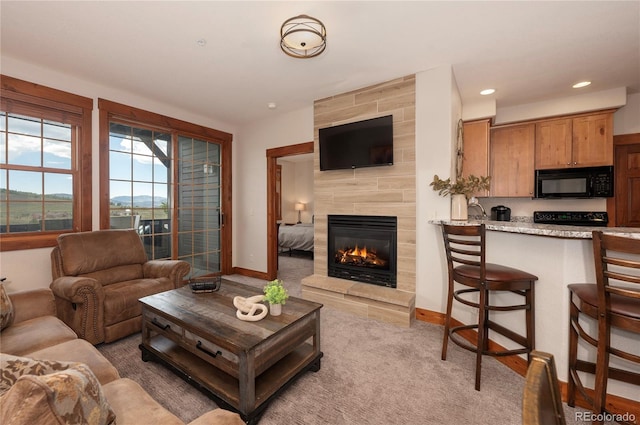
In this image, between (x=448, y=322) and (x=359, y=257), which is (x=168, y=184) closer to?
(x=359, y=257)

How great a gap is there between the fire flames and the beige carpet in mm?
981

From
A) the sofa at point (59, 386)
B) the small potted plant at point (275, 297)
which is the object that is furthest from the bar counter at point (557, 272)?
the sofa at point (59, 386)

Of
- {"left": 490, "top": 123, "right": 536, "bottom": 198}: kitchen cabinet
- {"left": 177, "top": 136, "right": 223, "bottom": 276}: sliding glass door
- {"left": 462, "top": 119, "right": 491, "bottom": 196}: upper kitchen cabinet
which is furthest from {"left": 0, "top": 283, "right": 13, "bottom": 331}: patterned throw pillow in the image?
{"left": 490, "top": 123, "right": 536, "bottom": 198}: kitchen cabinet

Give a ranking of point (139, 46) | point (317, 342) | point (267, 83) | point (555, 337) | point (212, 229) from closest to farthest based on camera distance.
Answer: point (555, 337) → point (317, 342) → point (139, 46) → point (267, 83) → point (212, 229)

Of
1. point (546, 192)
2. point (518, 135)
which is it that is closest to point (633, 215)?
point (546, 192)

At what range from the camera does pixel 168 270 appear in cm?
292

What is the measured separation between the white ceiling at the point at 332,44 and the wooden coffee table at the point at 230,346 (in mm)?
2251

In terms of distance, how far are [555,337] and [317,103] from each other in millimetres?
3508

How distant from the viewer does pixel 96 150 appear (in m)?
3.27

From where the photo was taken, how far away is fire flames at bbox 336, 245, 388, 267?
11.0 feet

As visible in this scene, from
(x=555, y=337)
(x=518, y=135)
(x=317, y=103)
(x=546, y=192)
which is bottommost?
(x=555, y=337)

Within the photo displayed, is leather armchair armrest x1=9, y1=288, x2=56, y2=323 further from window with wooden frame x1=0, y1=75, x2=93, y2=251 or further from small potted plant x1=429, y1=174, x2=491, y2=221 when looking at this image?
small potted plant x1=429, y1=174, x2=491, y2=221

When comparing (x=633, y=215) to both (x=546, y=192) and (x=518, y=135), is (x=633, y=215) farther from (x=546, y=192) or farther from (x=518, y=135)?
(x=518, y=135)

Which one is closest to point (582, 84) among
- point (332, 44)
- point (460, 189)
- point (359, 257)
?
point (460, 189)
